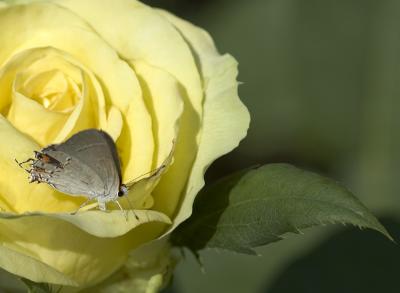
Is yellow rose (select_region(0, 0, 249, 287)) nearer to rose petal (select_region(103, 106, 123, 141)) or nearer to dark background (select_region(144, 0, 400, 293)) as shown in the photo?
rose petal (select_region(103, 106, 123, 141))

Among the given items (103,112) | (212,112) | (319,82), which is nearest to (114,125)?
(103,112)

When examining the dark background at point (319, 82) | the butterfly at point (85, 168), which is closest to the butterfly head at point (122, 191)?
the butterfly at point (85, 168)

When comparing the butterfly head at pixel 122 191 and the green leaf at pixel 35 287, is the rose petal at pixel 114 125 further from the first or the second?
the green leaf at pixel 35 287

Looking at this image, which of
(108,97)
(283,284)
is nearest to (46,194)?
(108,97)

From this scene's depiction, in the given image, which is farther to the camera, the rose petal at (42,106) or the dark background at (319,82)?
the dark background at (319,82)

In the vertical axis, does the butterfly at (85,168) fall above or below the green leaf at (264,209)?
above

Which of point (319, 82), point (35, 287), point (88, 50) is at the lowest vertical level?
point (319, 82)

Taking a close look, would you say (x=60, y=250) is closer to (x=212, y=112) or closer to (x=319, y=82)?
(x=212, y=112)
